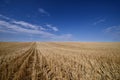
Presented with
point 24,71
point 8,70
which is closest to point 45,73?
point 24,71

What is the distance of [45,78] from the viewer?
5012 millimetres

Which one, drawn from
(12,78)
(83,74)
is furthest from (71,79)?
(12,78)

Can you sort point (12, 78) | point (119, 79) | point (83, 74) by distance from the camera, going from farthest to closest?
point (83, 74) → point (12, 78) → point (119, 79)

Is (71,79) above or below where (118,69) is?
below

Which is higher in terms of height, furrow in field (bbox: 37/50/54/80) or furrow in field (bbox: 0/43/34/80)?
furrow in field (bbox: 0/43/34/80)

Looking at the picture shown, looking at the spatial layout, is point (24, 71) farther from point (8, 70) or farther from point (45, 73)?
point (45, 73)

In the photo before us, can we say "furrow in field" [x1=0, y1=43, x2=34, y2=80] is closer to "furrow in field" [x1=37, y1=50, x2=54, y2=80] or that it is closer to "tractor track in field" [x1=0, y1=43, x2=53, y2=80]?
"tractor track in field" [x1=0, y1=43, x2=53, y2=80]

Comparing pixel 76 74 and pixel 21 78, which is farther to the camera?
pixel 76 74

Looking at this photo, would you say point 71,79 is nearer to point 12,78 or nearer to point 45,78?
point 45,78

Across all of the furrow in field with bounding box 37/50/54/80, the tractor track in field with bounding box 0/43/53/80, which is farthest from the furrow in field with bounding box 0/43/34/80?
the furrow in field with bounding box 37/50/54/80

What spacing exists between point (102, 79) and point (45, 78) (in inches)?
126

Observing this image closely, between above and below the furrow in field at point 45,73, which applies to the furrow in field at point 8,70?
above

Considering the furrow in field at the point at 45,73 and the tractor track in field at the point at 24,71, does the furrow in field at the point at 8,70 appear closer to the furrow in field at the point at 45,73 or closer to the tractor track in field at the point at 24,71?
the tractor track in field at the point at 24,71

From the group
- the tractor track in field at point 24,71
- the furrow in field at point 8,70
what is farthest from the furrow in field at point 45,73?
the furrow in field at point 8,70
